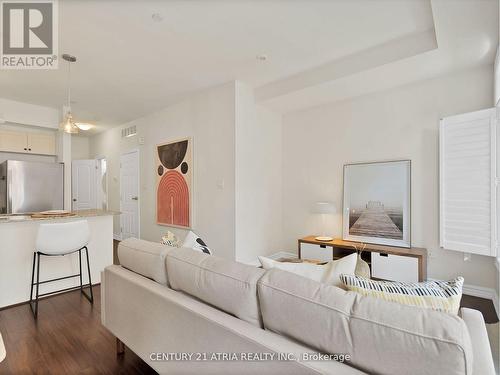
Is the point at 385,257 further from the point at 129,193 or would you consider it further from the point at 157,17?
the point at 129,193

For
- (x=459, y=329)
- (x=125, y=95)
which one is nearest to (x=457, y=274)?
(x=459, y=329)

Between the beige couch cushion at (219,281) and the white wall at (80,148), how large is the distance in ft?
22.4

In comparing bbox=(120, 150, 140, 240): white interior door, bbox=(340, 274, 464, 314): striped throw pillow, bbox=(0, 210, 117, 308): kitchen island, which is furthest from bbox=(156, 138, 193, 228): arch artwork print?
bbox=(340, 274, 464, 314): striped throw pillow

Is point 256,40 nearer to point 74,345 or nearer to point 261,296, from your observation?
point 261,296

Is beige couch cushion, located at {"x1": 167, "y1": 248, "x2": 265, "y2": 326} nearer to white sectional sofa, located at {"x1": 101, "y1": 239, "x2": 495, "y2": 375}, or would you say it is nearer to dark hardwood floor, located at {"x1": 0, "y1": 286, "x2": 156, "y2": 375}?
white sectional sofa, located at {"x1": 101, "y1": 239, "x2": 495, "y2": 375}

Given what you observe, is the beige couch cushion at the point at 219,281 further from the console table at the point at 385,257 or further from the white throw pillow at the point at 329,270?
the console table at the point at 385,257

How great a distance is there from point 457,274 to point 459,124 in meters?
1.66

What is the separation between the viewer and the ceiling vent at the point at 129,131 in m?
5.72

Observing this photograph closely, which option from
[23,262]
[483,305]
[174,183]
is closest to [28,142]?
[174,183]

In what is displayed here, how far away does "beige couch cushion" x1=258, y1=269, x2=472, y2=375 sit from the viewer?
2.45 feet

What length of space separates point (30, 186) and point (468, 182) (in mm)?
6179

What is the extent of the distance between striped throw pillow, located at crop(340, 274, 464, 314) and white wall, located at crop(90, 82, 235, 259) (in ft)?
9.34

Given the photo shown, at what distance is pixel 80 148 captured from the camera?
7.09 meters

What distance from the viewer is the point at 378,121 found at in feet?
11.9
